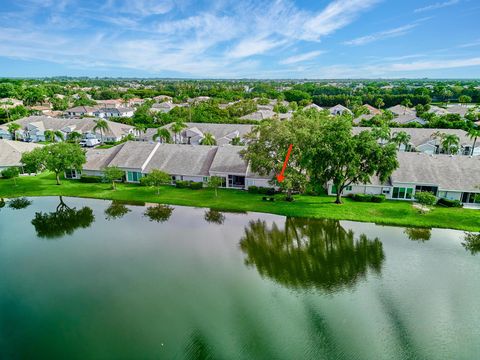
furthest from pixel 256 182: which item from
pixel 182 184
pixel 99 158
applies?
pixel 99 158

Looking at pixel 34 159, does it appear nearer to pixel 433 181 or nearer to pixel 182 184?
pixel 182 184

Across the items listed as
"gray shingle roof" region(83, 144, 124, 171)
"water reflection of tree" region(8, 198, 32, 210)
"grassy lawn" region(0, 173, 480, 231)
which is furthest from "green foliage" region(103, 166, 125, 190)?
"water reflection of tree" region(8, 198, 32, 210)

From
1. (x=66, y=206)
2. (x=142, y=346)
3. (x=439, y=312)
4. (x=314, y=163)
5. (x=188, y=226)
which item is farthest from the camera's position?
(x=66, y=206)

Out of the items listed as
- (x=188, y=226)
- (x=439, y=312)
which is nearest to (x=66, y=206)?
(x=188, y=226)

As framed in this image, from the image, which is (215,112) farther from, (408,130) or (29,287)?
(29,287)

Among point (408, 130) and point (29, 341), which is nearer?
point (29, 341)

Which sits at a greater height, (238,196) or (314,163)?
(314,163)

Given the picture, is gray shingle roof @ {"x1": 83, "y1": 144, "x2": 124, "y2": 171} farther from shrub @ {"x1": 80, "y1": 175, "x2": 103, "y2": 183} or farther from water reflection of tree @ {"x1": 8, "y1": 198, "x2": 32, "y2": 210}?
water reflection of tree @ {"x1": 8, "y1": 198, "x2": 32, "y2": 210}
